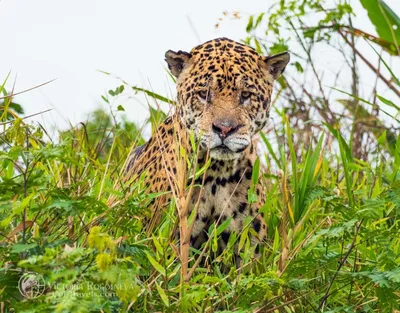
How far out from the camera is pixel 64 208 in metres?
3.62

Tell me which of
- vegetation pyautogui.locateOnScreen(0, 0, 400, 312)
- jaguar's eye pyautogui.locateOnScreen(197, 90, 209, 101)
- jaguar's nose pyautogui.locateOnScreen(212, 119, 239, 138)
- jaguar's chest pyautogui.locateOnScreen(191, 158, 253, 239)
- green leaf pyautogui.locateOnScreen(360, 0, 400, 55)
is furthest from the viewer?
green leaf pyautogui.locateOnScreen(360, 0, 400, 55)

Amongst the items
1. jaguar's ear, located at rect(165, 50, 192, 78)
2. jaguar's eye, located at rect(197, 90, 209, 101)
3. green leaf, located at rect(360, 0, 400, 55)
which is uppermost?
jaguar's ear, located at rect(165, 50, 192, 78)

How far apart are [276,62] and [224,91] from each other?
0.51 meters

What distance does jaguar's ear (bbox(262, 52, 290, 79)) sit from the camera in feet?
18.4

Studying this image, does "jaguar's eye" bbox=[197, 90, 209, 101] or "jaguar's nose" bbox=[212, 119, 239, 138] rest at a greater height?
"jaguar's eye" bbox=[197, 90, 209, 101]

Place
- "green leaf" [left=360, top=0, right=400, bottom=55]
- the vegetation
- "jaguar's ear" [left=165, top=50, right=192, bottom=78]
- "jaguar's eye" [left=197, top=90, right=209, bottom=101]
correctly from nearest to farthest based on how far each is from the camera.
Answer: the vegetation, "jaguar's eye" [left=197, top=90, right=209, bottom=101], "jaguar's ear" [left=165, top=50, right=192, bottom=78], "green leaf" [left=360, top=0, right=400, bottom=55]

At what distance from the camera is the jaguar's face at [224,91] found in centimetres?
500

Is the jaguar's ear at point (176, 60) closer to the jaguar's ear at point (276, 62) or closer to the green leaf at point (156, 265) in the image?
the jaguar's ear at point (276, 62)

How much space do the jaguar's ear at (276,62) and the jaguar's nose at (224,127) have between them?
2.35 ft

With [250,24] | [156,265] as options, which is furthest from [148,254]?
[250,24]

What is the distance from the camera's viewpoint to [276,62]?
5.62 meters

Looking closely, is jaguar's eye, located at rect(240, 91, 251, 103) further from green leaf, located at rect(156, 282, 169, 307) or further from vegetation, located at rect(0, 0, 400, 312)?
green leaf, located at rect(156, 282, 169, 307)

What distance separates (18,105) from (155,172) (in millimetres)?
897

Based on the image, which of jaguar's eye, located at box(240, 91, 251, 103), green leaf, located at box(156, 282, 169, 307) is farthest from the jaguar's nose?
green leaf, located at box(156, 282, 169, 307)
